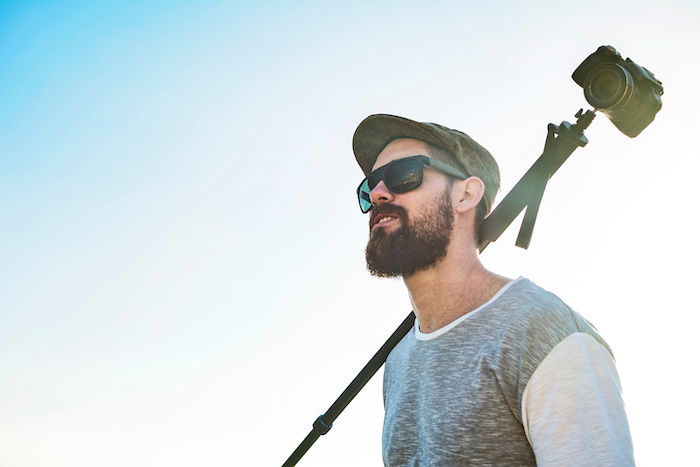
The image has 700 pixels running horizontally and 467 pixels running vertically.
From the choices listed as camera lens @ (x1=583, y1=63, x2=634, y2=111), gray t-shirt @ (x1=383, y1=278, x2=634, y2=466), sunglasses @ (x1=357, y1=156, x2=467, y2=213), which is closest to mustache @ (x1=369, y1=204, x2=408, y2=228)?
sunglasses @ (x1=357, y1=156, x2=467, y2=213)

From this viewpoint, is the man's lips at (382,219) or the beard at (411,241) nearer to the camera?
the beard at (411,241)

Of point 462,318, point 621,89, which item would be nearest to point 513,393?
point 462,318

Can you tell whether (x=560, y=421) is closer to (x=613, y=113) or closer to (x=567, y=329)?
(x=567, y=329)

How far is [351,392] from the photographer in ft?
10.3

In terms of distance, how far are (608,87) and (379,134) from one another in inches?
79.1

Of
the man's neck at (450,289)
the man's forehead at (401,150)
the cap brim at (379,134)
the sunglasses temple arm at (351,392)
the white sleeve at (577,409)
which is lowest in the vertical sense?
the white sleeve at (577,409)

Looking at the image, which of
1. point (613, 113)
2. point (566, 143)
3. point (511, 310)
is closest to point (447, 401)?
point (511, 310)

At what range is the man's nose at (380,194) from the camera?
12.2ft

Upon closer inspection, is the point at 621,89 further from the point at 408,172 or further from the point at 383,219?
the point at 383,219

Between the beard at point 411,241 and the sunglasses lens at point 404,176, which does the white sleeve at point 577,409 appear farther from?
the sunglasses lens at point 404,176

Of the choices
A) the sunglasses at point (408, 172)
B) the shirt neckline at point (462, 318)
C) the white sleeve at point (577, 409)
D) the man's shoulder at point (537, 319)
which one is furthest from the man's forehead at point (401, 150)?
the white sleeve at point (577, 409)

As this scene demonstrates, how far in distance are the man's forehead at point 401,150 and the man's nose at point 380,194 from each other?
0.94 ft

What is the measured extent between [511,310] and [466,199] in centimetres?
119

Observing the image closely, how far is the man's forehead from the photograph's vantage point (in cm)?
388
